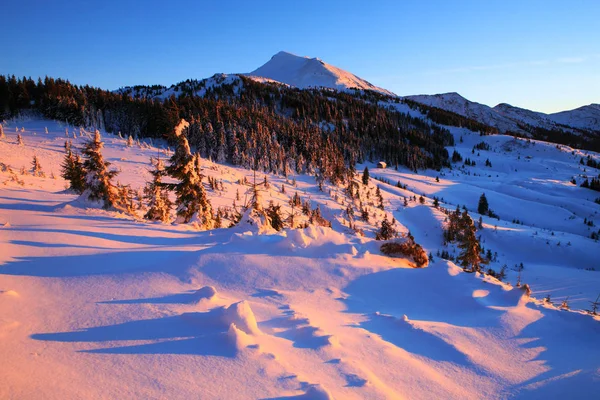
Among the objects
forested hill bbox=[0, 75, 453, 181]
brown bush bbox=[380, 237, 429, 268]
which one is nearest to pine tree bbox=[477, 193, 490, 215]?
forested hill bbox=[0, 75, 453, 181]

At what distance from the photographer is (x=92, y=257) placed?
6.48m

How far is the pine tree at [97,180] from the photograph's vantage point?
40.2 ft

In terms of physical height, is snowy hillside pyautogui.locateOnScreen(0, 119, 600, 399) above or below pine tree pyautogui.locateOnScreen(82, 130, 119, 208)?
below

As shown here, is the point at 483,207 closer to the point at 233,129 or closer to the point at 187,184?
the point at 233,129

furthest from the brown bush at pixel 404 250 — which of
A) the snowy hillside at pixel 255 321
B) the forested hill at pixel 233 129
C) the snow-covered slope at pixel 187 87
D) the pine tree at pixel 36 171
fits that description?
the snow-covered slope at pixel 187 87

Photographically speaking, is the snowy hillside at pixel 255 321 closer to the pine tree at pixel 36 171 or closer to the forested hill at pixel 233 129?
the pine tree at pixel 36 171

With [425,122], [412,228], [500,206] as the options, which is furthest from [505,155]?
[412,228]

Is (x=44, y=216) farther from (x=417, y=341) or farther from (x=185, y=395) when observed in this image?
(x=417, y=341)

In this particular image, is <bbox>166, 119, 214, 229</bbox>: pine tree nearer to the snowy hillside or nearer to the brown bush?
the snowy hillside

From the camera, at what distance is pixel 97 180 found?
1226cm

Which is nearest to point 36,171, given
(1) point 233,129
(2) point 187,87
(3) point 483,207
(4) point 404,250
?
(4) point 404,250

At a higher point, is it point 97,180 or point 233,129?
point 233,129

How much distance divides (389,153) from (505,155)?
44559 millimetres

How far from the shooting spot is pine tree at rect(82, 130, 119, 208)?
40.2 feet
